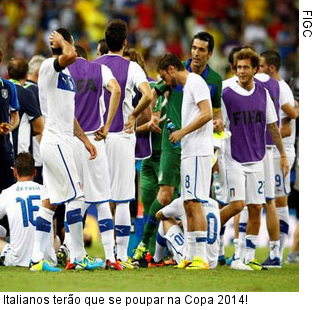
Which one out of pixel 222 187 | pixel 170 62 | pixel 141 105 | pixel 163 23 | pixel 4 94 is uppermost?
pixel 163 23

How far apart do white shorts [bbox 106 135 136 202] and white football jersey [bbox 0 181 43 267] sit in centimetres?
78

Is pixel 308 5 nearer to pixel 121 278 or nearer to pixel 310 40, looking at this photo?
pixel 310 40

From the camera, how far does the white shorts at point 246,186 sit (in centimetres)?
1071

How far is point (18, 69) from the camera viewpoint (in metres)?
11.8

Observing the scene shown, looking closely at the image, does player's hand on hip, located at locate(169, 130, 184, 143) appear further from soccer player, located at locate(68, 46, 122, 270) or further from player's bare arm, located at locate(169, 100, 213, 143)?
soccer player, located at locate(68, 46, 122, 270)

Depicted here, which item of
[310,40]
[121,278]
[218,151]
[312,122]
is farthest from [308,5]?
[218,151]

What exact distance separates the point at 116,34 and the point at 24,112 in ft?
6.61

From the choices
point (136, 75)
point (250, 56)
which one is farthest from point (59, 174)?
point (250, 56)

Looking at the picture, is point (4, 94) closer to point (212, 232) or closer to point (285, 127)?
point (212, 232)

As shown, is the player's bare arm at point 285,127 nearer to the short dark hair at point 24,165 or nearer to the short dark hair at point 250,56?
the short dark hair at point 250,56

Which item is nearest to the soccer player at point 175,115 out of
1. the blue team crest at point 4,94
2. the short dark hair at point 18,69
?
the blue team crest at point 4,94

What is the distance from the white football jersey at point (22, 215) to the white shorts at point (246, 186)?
2116mm

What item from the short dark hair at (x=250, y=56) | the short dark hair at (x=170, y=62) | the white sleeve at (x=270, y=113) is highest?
the short dark hair at (x=250, y=56)

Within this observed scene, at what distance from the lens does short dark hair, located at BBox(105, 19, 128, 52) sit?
10.1m
